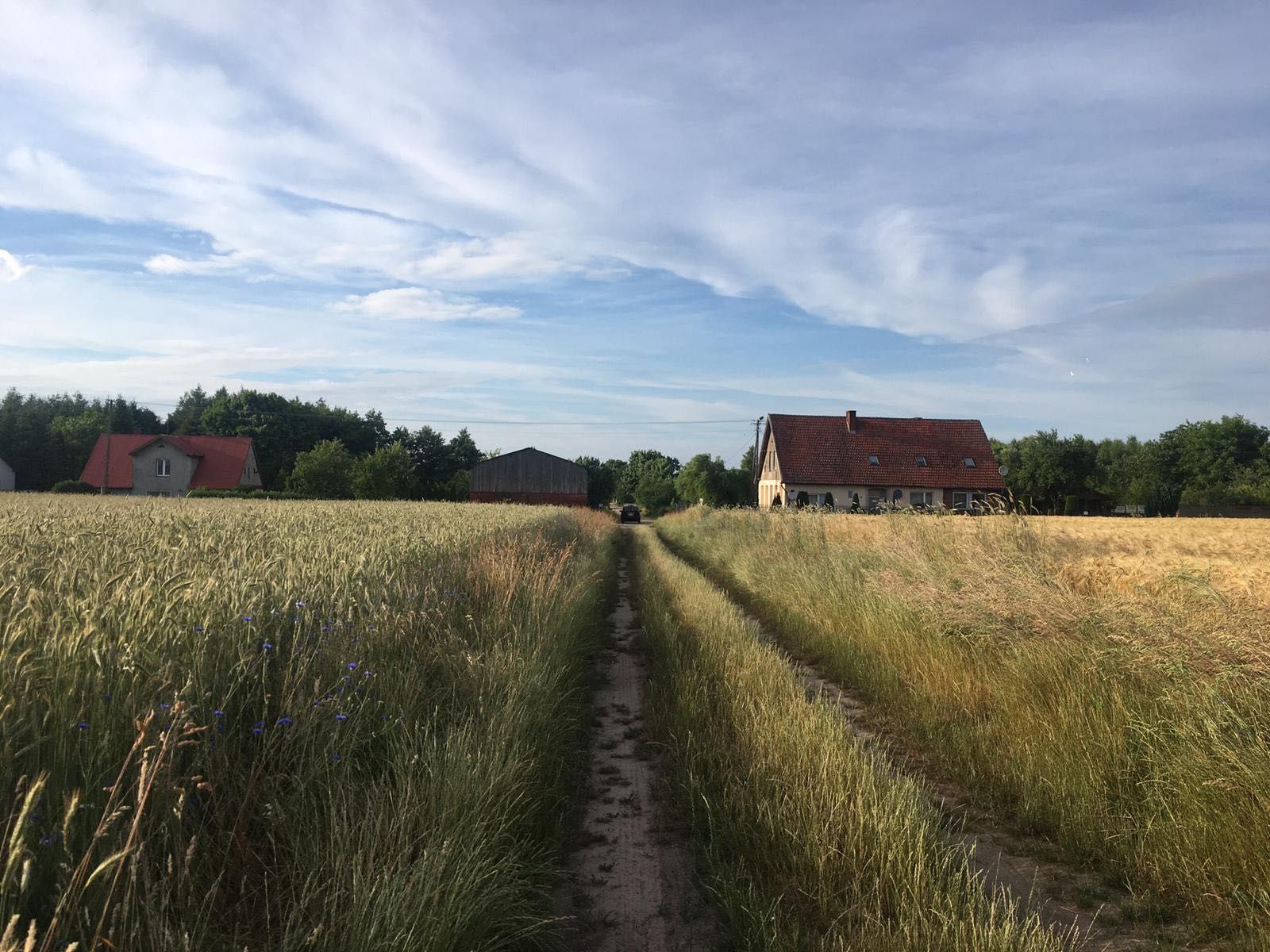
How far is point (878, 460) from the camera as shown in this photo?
51.4m

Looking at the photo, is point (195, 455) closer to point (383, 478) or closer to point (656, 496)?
point (383, 478)

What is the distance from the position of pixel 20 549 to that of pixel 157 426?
319 feet

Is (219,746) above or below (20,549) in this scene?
below

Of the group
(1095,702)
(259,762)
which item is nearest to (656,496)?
(1095,702)

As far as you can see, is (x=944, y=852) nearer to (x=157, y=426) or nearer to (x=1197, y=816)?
(x=1197, y=816)

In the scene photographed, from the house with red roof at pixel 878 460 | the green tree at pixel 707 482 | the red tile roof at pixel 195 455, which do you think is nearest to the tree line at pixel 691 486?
the green tree at pixel 707 482

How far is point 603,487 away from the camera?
69.2 meters

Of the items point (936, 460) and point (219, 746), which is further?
point (936, 460)

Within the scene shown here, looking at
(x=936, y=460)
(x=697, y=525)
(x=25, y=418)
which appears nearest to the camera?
(x=697, y=525)

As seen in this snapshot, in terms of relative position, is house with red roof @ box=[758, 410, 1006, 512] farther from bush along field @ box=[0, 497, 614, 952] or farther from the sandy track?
bush along field @ box=[0, 497, 614, 952]

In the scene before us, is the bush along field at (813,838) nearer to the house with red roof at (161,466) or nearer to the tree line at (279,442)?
the tree line at (279,442)

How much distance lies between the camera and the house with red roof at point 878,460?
5025 centimetres

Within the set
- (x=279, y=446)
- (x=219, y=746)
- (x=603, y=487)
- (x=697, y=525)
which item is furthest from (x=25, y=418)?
(x=219, y=746)

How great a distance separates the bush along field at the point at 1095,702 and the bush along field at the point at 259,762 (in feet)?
10.4
